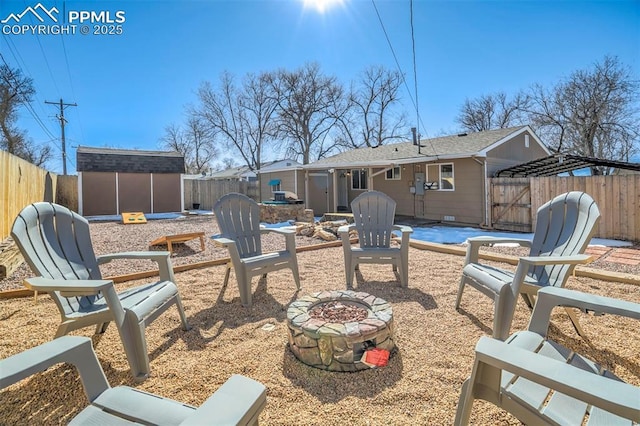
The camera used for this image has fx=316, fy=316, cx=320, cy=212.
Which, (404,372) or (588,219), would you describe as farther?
(588,219)

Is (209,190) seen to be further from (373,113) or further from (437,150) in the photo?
(373,113)

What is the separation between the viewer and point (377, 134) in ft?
78.1

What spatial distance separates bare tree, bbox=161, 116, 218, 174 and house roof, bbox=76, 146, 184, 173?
10524 mm

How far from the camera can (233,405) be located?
0.89 metres

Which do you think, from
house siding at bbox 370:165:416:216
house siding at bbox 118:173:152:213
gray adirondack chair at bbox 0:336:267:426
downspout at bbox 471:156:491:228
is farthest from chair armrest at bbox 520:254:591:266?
house siding at bbox 118:173:152:213

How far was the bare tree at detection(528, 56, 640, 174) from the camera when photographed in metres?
14.0

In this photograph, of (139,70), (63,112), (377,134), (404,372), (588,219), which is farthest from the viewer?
(377,134)

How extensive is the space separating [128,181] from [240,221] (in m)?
13.9

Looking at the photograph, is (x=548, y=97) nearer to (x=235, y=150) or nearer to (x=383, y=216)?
(x=383, y=216)

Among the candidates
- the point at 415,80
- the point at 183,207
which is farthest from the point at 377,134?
the point at 415,80

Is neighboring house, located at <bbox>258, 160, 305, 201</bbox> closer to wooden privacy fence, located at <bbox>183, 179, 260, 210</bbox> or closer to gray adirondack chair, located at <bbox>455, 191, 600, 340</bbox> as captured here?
wooden privacy fence, located at <bbox>183, 179, 260, 210</bbox>

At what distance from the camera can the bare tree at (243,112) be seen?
23.2 metres

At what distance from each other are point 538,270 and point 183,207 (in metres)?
16.1

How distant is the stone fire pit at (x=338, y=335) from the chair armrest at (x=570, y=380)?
0.92 meters
